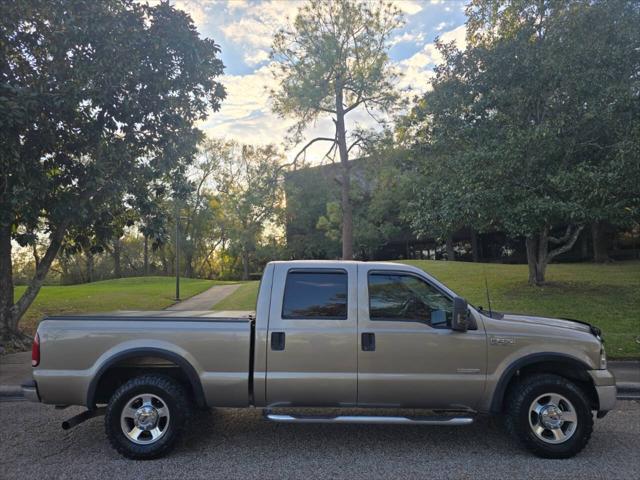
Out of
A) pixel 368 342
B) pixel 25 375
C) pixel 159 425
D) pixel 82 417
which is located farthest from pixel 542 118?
pixel 25 375

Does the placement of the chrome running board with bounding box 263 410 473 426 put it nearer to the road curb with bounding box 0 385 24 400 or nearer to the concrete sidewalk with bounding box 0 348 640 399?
the concrete sidewalk with bounding box 0 348 640 399

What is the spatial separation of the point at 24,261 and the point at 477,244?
155 ft

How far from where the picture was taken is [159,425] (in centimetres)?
455

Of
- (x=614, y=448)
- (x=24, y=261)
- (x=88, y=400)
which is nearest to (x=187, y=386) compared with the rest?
(x=88, y=400)

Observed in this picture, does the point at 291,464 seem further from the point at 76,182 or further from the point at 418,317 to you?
the point at 76,182

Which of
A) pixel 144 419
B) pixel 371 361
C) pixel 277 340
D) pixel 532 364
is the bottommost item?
pixel 144 419

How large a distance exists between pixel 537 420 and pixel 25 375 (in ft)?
25.1

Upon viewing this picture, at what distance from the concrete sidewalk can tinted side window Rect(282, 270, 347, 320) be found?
3.70 m

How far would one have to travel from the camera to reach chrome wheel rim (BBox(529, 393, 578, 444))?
445cm

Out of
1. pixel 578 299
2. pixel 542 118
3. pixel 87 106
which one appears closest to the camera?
pixel 87 106

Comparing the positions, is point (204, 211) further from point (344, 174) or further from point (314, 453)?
point (314, 453)

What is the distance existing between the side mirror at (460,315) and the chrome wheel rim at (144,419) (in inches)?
113

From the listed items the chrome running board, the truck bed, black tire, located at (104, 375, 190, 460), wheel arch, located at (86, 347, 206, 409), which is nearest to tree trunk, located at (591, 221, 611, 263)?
the chrome running board

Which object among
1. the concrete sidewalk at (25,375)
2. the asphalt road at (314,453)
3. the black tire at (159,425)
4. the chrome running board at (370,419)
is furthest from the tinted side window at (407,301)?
the concrete sidewalk at (25,375)
